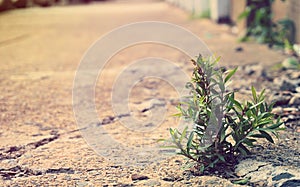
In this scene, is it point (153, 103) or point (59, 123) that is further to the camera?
point (153, 103)

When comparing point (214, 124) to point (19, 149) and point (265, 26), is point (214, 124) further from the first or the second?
point (265, 26)

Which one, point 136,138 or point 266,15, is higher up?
point 266,15

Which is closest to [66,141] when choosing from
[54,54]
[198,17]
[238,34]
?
[54,54]

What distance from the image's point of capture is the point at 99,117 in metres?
2.47

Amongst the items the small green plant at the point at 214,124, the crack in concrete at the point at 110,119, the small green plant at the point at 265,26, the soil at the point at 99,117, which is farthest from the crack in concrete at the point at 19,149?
the small green plant at the point at 265,26

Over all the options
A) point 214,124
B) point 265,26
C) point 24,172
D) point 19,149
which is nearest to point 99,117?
point 19,149

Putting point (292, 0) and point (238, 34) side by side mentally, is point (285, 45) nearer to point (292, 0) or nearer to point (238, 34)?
point (292, 0)

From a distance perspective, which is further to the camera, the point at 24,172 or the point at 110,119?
the point at 110,119

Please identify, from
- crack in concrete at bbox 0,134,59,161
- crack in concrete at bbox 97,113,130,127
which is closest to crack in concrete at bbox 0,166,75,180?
crack in concrete at bbox 0,134,59,161

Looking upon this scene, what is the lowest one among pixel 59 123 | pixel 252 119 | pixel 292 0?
pixel 59 123

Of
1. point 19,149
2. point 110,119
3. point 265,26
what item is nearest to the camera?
point 19,149

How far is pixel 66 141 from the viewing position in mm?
2129

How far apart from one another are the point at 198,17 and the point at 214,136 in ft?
14.4

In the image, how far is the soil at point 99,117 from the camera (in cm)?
176
